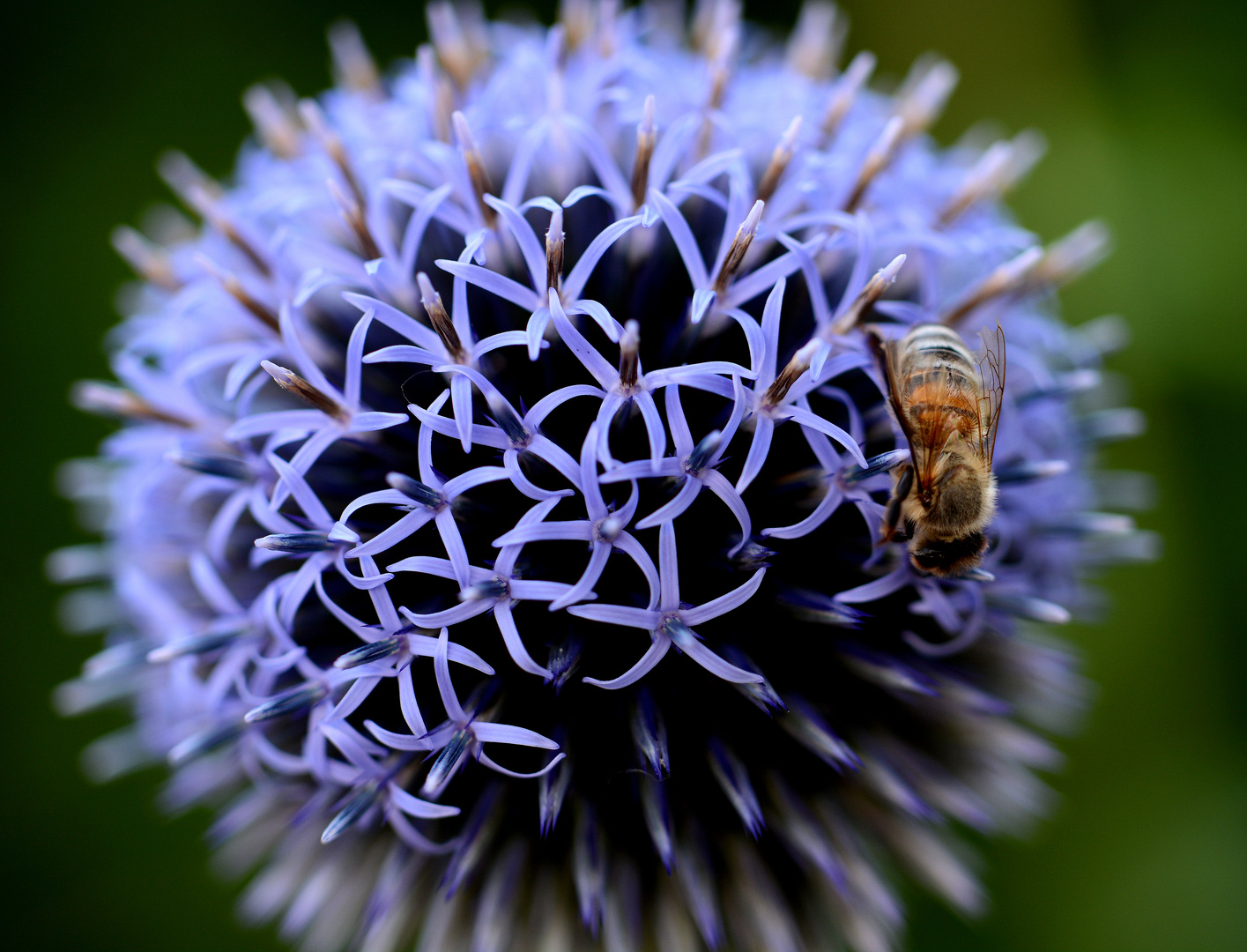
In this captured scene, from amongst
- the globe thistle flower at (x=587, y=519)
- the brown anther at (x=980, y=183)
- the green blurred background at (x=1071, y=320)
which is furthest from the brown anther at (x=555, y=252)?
the green blurred background at (x=1071, y=320)

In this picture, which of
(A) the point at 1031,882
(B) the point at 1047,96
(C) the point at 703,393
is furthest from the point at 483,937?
(B) the point at 1047,96

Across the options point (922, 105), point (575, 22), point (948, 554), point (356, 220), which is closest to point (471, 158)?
point (356, 220)

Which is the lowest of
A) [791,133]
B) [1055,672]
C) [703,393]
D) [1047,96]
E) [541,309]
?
[1055,672]

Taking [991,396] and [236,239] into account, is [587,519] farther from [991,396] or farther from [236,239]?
[236,239]

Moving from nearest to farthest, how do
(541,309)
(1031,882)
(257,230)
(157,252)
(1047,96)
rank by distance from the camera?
(541,309) < (257,230) < (157,252) < (1031,882) < (1047,96)

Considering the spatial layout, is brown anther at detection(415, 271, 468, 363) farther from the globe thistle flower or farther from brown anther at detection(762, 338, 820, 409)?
brown anther at detection(762, 338, 820, 409)

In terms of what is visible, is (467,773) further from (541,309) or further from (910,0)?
(910,0)
